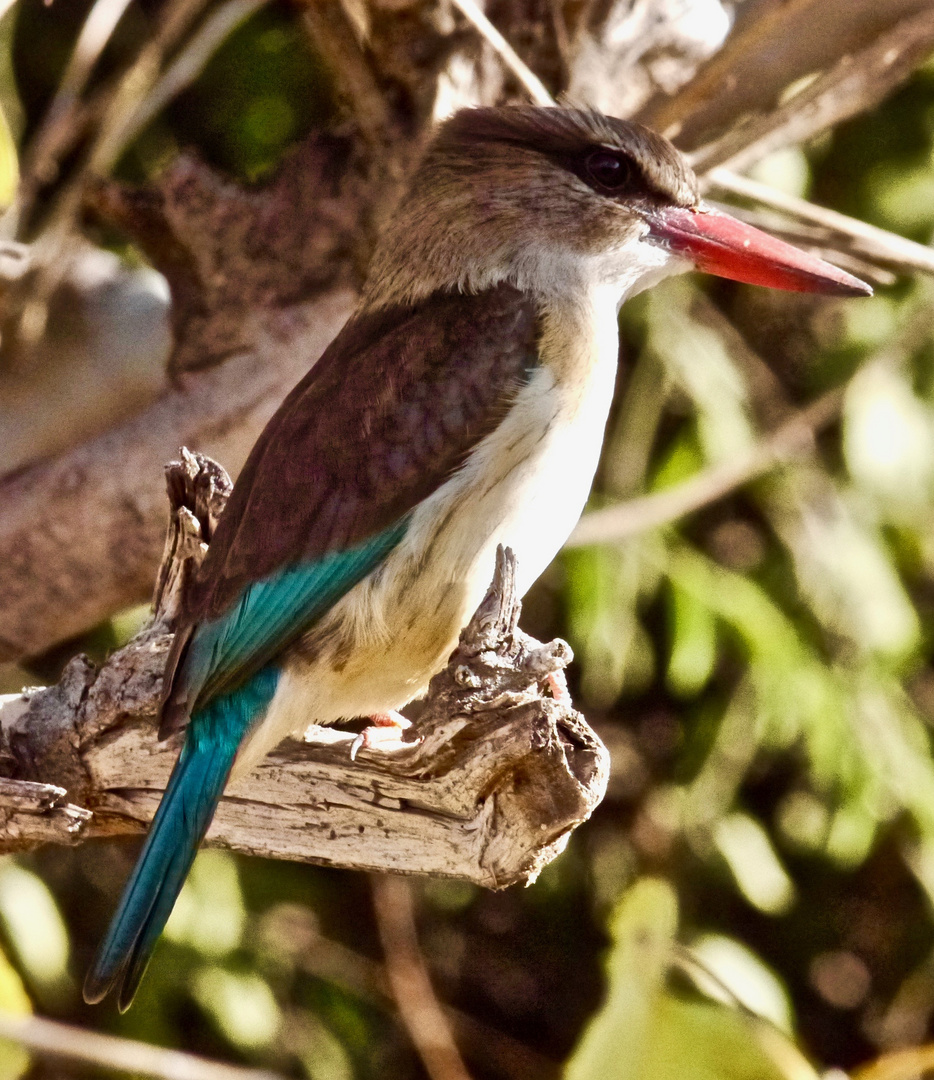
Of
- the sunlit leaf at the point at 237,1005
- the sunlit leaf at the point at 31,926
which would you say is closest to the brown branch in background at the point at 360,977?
the sunlit leaf at the point at 237,1005

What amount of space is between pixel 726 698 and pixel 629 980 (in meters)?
1.49

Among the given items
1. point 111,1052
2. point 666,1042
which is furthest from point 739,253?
point 111,1052

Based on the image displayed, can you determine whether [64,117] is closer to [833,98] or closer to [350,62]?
[350,62]

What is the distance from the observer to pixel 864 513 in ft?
11.5

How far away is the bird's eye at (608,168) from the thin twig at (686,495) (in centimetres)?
89

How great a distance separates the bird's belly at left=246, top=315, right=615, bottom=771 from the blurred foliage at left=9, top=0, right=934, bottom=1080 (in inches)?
40.0

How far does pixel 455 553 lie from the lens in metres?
2.20

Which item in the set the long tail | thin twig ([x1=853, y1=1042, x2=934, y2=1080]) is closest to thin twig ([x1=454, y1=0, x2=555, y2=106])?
the long tail

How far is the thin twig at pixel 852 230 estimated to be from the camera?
3059mm

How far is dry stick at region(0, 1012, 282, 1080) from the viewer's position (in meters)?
2.74

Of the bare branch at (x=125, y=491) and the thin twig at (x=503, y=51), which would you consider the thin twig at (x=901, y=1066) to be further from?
the thin twig at (x=503, y=51)

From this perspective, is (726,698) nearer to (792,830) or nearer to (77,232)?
(792,830)

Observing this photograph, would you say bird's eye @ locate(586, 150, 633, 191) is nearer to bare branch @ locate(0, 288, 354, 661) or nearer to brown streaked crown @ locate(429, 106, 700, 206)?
brown streaked crown @ locate(429, 106, 700, 206)

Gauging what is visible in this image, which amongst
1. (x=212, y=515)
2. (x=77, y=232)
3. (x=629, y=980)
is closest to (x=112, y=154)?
(x=77, y=232)
